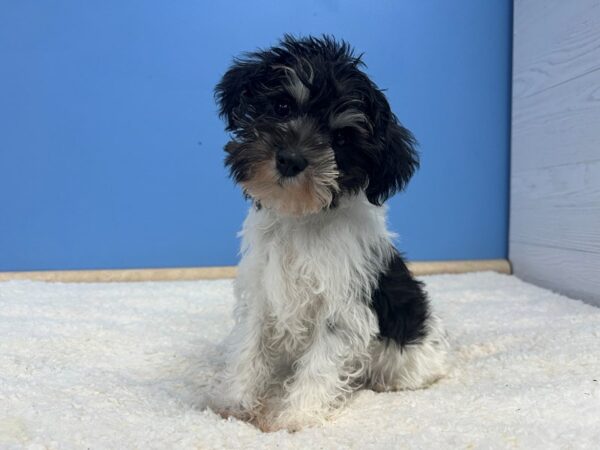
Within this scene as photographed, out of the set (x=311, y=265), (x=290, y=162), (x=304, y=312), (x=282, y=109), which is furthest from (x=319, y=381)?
(x=282, y=109)

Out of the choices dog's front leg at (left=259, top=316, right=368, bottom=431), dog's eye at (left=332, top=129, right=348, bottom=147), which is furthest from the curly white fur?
dog's eye at (left=332, top=129, right=348, bottom=147)

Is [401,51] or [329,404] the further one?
[401,51]

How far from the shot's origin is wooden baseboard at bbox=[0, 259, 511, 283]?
2996mm

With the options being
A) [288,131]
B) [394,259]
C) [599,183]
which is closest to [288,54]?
[288,131]

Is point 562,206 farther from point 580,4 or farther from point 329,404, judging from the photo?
point 329,404

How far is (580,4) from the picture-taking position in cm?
257

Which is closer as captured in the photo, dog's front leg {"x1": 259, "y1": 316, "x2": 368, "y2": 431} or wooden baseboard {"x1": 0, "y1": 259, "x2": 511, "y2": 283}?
dog's front leg {"x1": 259, "y1": 316, "x2": 368, "y2": 431}

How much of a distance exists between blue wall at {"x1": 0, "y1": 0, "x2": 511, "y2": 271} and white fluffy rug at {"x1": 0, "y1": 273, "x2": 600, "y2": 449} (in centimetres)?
48

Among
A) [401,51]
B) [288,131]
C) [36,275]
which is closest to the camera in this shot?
[288,131]

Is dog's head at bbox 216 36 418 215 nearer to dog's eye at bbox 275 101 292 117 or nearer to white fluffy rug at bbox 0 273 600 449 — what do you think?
dog's eye at bbox 275 101 292 117

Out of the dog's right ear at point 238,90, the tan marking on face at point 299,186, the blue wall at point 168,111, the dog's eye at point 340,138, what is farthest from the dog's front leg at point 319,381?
the blue wall at point 168,111

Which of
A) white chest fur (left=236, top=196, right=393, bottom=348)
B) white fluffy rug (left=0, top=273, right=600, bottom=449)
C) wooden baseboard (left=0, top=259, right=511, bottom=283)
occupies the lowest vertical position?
wooden baseboard (left=0, top=259, right=511, bottom=283)

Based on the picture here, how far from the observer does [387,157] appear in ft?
4.88

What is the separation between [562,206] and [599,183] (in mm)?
305
